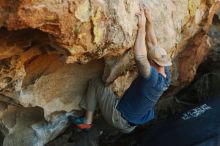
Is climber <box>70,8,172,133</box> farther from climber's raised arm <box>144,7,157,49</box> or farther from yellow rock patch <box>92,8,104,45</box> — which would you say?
yellow rock patch <box>92,8,104,45</box>

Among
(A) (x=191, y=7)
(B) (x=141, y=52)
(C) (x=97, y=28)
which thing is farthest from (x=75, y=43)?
(A) (x=191, y=7)

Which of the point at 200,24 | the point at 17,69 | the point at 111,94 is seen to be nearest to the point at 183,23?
the point at 200,24

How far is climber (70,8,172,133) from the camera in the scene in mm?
3082

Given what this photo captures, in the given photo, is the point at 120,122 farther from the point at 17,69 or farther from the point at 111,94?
the point at 17,69

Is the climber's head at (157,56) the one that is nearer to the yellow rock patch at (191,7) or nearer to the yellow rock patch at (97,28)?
the yellow rock patch at (97,28)

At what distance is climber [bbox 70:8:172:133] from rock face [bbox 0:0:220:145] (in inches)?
2.8

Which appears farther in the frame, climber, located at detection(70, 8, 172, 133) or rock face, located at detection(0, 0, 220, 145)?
climber, located at detection(70, 8, 172, 133)

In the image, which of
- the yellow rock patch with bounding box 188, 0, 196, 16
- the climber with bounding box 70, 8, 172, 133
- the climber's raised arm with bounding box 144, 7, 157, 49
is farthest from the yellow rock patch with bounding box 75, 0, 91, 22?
the yellow rock patch with bounding box 188, 0, 196, 16

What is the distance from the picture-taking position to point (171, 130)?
173 inches

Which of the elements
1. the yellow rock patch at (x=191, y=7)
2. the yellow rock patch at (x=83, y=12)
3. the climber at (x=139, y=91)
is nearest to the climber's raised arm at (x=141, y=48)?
the climber at (x=139, y=91)

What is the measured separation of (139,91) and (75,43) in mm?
748

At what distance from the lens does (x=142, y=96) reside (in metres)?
3.27

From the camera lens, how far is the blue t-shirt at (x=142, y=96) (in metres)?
3.17

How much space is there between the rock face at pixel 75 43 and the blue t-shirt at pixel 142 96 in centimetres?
23
